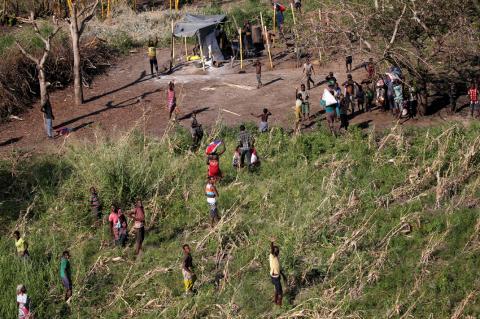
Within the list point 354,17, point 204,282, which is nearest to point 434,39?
point 354,17

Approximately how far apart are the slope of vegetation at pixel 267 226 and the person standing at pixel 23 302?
1.88 ft

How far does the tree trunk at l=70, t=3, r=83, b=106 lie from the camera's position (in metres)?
24.1

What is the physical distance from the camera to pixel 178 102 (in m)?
24.5

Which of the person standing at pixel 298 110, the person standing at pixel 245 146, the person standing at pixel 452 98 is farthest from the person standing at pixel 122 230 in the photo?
the person standing at pixel 452 98

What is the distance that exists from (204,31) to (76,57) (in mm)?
5460

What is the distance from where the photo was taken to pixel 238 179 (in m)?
18.6

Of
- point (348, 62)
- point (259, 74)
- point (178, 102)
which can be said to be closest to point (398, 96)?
point (348, 62)

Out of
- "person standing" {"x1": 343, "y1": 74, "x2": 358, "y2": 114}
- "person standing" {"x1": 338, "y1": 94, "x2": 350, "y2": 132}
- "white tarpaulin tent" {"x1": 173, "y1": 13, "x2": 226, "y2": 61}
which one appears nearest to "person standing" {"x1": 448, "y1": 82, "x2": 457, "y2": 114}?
"person standing" {"x1": 343, "y1": 74, "x2": 358, "y2": 114}

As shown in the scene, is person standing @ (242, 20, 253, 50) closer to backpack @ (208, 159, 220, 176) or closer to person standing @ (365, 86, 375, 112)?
person standing @ (365, 86, 375, 112)

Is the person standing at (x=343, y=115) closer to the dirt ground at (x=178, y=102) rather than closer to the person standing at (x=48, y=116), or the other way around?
the dirt ground at (x=178, y=102)

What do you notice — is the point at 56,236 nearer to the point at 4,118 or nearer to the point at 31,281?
the point at 31,281

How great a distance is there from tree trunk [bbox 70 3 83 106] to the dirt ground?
367 millimetres

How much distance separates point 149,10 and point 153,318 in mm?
24923

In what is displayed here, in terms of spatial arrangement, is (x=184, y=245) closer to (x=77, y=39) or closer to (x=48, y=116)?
(x=48, y=116)
